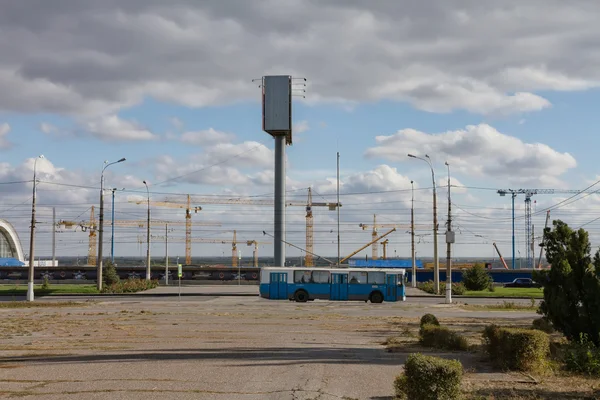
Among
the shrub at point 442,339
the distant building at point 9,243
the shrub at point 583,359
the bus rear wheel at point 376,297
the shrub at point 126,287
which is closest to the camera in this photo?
the shrub at point 583,359

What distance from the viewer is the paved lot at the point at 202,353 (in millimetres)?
13805

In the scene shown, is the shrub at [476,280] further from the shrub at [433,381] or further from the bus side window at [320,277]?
the shrub at [433,381]

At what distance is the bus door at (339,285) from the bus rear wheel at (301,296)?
2.03 m

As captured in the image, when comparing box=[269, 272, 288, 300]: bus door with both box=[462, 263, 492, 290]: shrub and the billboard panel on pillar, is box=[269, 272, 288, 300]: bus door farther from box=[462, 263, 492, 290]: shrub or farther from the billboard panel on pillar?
the billboard panel on pillar

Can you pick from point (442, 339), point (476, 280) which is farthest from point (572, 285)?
point (476, 280)

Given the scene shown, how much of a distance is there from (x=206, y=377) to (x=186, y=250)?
167368 millimetres

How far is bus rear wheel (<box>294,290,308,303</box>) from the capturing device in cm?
4547

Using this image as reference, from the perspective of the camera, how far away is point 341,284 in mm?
45531

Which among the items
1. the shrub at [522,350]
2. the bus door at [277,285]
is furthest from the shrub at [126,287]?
the shrub at [522,350]

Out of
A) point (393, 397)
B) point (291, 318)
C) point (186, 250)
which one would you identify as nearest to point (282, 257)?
point (291, 318)

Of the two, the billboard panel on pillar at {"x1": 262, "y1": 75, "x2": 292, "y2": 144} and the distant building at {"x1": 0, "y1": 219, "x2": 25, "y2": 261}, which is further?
the distant building at {"x1": 0, "y1": 219, "x2": 25, "y2": 261}

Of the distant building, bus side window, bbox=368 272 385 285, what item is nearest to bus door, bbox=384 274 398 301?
bus side window, bbox=368 272 385 285

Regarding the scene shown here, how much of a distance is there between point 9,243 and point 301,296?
302ft

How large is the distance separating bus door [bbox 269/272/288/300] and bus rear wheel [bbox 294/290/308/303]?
0.86m
